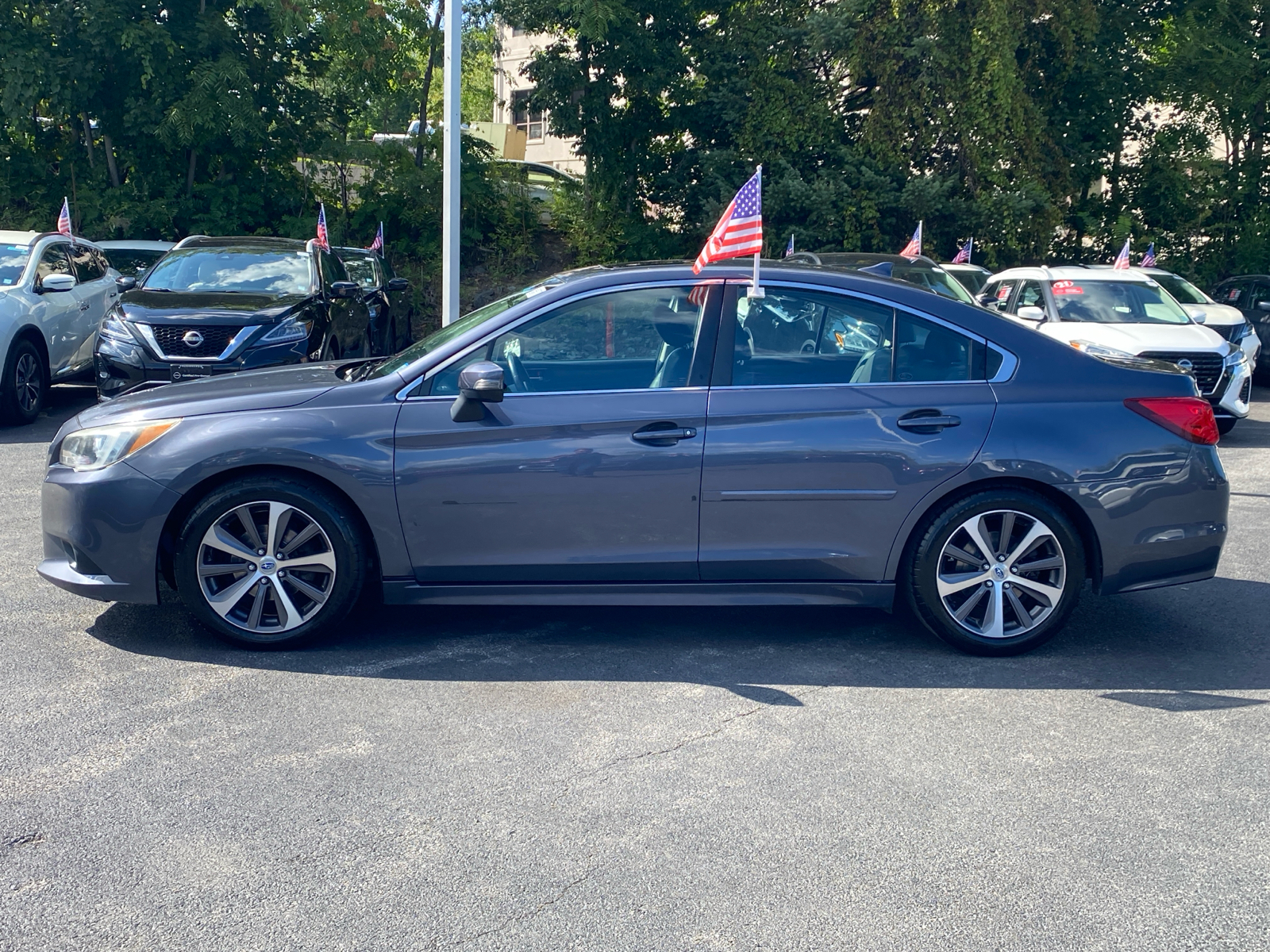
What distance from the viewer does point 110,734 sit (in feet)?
14.0

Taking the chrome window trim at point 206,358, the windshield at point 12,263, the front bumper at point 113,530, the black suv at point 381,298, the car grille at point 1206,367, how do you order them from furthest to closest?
the black suv at point 381,298 < the car grille at point 1206,367 < the windshield at point 12,263 < the chrome window trim at point 206,358 < the front bumper at point 113,530

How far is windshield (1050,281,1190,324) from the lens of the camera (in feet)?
42.8

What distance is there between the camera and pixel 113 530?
5.07 metres

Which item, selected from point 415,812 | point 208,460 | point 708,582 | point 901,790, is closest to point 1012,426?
point 708,582

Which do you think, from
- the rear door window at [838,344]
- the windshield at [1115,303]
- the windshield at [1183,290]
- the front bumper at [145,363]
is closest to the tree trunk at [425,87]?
the front bumper at [145,363]

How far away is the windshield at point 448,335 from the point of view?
539 centimetres

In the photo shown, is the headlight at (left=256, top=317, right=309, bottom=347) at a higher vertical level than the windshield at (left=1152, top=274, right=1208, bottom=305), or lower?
lower

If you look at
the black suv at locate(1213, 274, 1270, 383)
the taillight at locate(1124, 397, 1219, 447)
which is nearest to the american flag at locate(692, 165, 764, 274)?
the taillight at locate(1124, 397, 1219, 447)

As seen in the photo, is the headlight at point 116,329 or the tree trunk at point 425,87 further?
the tree trunk at point 425,87

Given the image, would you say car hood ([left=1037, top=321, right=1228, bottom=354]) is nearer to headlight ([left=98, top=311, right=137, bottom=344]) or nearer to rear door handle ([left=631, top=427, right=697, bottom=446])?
rear door handle ([left=631, top=427, right=697, bottom=446])

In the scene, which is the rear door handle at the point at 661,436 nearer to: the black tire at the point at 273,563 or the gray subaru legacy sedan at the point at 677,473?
the gray subaru legacy sedan at the point at 677,473

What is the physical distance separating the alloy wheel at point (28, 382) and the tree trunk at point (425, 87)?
11569 millimetres

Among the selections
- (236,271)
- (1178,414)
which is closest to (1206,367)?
(1178,414)

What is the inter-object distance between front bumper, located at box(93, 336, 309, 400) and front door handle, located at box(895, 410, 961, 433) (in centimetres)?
696
